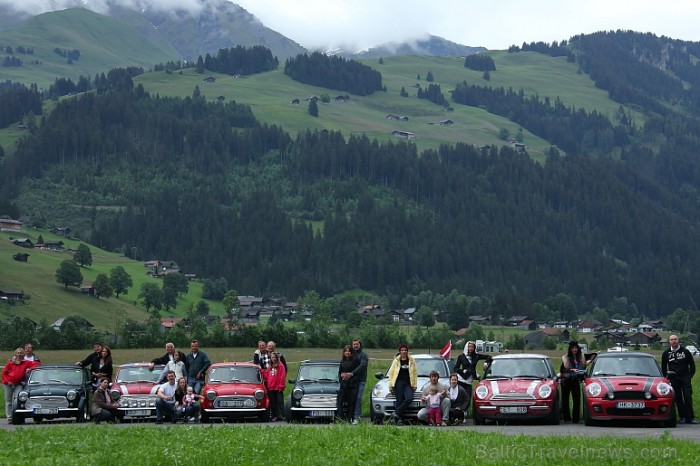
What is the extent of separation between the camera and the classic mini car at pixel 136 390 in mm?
31375

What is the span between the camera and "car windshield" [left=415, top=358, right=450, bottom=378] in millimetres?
31719

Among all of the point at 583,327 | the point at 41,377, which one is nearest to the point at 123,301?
the point at 583,327

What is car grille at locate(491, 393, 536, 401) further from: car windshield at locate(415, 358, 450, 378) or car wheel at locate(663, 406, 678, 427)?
car windshield at locate(415, 358, 450, 378)

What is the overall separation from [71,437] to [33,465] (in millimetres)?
3813

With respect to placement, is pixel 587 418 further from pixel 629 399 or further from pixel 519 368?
pixel 519 368

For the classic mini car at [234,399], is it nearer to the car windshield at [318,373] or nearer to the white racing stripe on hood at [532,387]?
the car windshield at [318,373]

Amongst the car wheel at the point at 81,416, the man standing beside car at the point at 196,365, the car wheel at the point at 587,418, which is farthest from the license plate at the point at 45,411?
the car wheel at the point at 587,418

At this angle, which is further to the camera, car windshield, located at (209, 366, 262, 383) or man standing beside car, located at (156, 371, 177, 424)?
car windshield, located at (209, 366, 262, 383)

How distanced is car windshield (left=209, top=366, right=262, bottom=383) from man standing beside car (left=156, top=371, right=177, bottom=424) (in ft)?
5.96

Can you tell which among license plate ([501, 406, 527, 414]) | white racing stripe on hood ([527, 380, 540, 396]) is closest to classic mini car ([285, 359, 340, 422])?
license plate ([501, 406, 527, 414])

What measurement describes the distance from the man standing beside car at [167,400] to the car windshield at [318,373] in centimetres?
405

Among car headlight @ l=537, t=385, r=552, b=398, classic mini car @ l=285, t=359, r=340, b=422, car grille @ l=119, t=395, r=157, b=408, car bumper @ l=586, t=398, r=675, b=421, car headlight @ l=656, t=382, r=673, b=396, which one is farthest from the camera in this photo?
car grille @ l=119, t=395, r=157, b=408

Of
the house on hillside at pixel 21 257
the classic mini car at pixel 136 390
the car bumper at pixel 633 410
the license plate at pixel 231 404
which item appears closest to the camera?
the car bumper at pixel 633 410

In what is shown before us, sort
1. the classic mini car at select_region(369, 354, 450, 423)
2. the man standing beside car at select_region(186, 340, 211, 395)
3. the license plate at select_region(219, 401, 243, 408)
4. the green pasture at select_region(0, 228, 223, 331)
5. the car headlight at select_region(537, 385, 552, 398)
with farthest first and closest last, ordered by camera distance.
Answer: the green pasture at select_region(0, 228, 223, 331), the man standing beside car at select_region(186, 340, 211, 395), the license plate at select_region(219, 401, 243, 408), the classic mini car at select_region(369, 354, 450, 423), the car headlight at select_region(537, 385, 552, 398)
